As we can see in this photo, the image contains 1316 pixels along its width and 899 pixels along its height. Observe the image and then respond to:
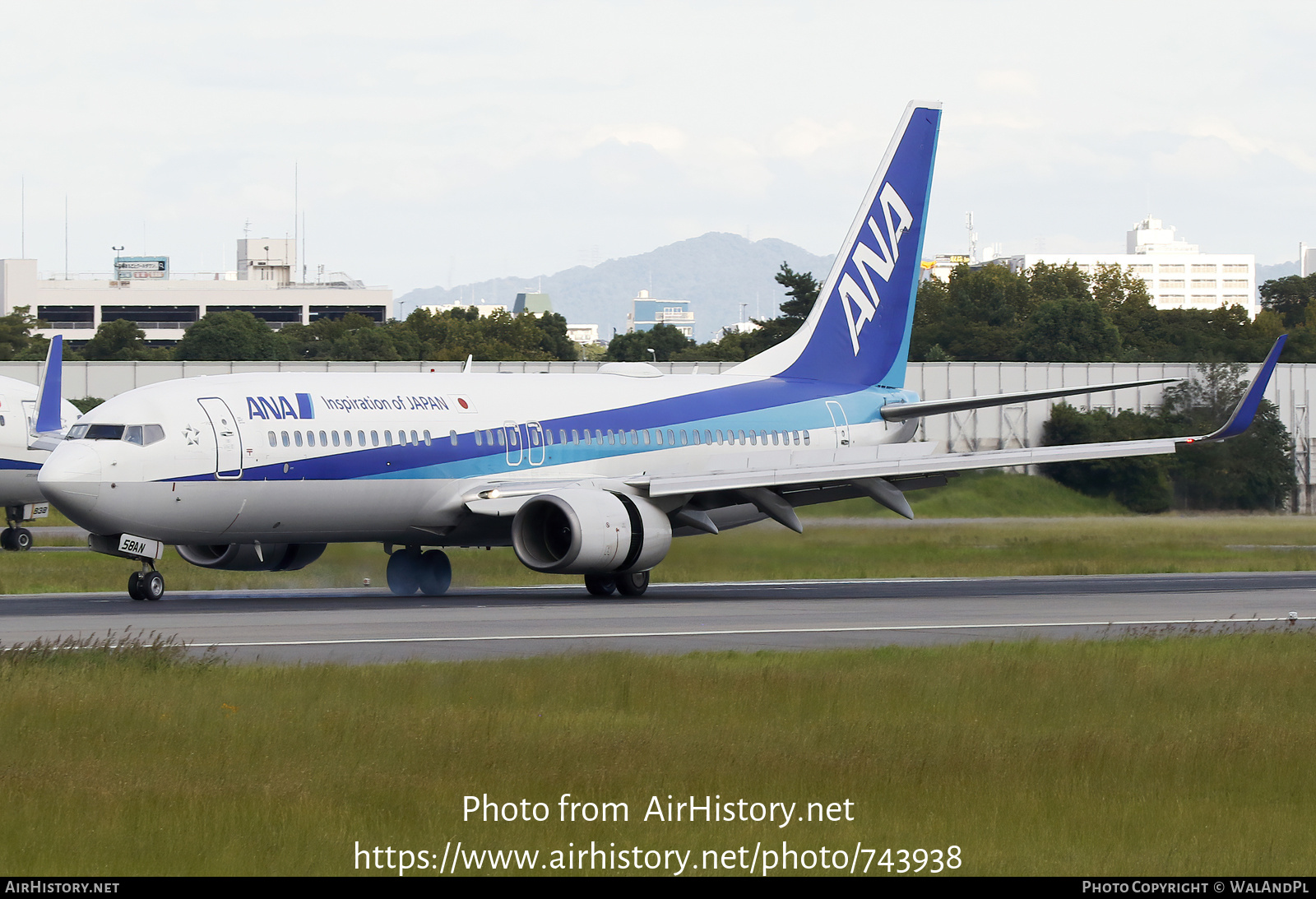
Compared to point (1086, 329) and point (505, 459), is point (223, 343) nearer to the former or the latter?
point (1086, 329)

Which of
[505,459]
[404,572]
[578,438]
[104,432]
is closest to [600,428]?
[578,438]

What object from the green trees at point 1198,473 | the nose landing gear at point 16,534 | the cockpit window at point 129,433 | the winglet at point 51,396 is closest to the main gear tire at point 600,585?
the cockpit window at point 129,433

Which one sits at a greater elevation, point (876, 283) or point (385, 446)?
point (876, 283)

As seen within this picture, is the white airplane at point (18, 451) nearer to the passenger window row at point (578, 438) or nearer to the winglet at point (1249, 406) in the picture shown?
the passenger window row at point (578, 438)

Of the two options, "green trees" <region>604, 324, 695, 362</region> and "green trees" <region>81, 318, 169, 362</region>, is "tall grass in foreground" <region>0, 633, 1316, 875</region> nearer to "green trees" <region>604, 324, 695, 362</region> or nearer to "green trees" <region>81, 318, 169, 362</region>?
"green trees" <region>81, 318, 169, 362</region>

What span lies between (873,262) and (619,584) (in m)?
10.7

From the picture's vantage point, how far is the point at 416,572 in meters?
31.7

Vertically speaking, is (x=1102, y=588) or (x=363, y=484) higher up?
(x=363, y=484)

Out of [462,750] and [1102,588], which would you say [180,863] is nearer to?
[462,750]

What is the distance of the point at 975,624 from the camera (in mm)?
25172

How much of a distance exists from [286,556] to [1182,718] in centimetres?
1879

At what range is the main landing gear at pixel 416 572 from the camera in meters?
31.5

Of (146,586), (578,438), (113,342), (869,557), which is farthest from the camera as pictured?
(113,342)
